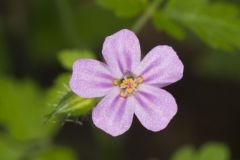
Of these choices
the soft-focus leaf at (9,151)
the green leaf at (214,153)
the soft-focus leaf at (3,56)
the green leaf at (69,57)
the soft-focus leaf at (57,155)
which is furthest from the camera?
the soft-focus leaf at (3,56)

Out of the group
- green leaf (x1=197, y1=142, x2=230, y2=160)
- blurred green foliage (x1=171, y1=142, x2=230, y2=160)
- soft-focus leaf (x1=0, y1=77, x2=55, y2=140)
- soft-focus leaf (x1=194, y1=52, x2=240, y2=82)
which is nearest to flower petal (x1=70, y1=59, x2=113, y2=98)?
blurred green foliage (x1=171, y1=142, x2=230, y2=160)

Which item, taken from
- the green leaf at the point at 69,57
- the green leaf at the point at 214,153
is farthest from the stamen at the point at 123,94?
the green leaf at the point at 214,153

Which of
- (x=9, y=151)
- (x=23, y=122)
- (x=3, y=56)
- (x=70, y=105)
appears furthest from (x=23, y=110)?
(x=70, y=105)

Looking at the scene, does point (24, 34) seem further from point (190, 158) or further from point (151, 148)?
point (190, 158)

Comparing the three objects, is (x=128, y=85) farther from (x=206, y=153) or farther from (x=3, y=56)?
(x=3, y=56)

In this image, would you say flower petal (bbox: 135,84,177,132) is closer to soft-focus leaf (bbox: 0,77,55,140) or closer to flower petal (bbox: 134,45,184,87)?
flower petal (bbox: 134,45,184,87)

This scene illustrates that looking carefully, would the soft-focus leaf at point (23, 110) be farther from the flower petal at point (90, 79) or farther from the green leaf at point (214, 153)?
the flower petal at point (90, 79)
